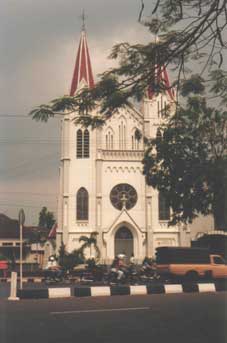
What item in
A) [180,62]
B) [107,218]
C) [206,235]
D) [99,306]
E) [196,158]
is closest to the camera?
[180,62]

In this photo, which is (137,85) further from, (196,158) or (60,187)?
(60,187)

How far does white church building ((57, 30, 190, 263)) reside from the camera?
129 feet

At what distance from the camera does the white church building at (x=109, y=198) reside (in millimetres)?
39188

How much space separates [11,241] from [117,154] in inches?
467

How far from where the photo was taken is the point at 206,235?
35.8m

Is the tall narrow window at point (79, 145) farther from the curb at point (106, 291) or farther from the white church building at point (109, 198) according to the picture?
the curb at point (106, 291)

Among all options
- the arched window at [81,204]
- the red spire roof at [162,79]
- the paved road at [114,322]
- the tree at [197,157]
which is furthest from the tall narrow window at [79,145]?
the red spire roof at [162,79]

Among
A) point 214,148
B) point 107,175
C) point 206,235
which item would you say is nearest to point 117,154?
point 107,175

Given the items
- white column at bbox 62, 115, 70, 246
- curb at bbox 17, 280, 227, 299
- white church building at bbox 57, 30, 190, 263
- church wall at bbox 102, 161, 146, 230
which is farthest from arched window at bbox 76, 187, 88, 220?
curb at bbox 17, 280, 227, 299

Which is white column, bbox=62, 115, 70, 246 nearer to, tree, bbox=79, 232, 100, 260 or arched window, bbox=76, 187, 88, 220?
arched window, bbox=76, 187, 88, 220

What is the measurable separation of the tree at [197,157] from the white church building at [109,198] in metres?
24.4

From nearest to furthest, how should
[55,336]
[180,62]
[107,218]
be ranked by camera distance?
[55,336], [180,62], [107,218]

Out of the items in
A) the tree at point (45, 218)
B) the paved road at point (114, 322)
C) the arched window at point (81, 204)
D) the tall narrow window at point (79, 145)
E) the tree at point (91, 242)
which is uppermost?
the tall narrow window at point (79, 145)

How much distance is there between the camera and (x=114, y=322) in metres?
6.42
